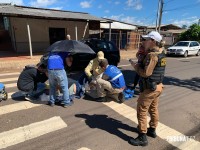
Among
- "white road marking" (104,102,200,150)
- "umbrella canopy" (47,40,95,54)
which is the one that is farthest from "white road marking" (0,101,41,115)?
"white road marking" (104,102,200,150)

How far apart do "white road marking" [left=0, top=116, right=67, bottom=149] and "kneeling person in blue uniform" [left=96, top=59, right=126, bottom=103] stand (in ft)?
4.94

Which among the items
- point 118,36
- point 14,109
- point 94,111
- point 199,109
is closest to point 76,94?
point 94,111

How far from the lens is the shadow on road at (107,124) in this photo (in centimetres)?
362

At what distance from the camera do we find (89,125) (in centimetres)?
388

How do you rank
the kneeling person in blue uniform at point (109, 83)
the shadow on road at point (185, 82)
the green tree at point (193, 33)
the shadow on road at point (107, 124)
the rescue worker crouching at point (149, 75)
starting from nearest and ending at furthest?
the rescue worker crouching at point (149, 75)
the shadow on road at point (107, 124)
the kneeling person in blue uniform at point (109, 83)
the shadow on road at point (185, 82)
the green tree at point (193, 33)

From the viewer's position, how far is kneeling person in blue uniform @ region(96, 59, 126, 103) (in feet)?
16.6

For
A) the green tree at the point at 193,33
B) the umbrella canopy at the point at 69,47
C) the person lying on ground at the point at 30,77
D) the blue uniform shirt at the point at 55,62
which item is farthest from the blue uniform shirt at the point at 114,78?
the green tree at the point at 193,33

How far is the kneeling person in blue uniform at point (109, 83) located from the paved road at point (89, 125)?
0.94 feet

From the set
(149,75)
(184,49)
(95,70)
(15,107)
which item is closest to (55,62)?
(95,70)

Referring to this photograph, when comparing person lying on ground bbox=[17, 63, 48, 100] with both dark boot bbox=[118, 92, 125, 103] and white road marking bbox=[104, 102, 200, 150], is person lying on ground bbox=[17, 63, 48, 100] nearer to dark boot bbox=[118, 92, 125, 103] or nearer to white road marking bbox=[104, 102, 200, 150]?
white road marking bbox=[104, 102, 200, 150]

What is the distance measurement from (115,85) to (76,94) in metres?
1.26

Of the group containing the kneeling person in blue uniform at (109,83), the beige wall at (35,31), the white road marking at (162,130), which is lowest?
the white road marking at (162,130)

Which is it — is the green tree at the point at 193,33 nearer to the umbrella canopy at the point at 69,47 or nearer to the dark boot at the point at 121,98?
the dark boot at the point at 121,98

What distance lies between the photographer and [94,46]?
922 cm
